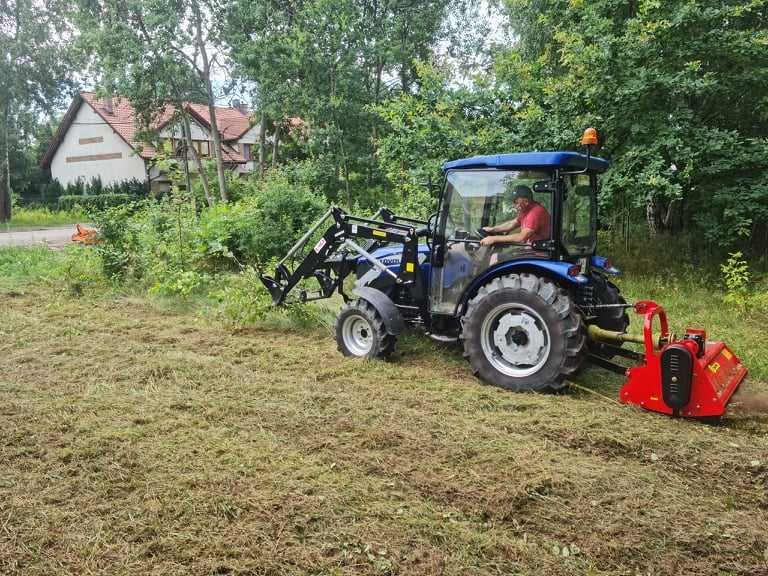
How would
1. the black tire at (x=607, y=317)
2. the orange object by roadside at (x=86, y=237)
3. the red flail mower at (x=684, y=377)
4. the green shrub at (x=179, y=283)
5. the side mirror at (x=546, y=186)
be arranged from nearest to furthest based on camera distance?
the red flail mower at (x=684, y=377), the side mirror at (x=546, y=186), the black tire at (x=607, y=317), the green shrub at (x=179, y=283), the orange object by roadside at (x=86, y=237)

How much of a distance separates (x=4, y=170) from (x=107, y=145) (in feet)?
21.6

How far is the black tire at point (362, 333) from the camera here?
225 inches

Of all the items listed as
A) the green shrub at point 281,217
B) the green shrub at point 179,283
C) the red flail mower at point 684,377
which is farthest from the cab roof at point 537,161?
the green shrub at point 281,217

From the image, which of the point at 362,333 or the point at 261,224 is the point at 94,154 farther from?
the point at 362,333

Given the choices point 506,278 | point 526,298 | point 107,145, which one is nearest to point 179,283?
point 506,278

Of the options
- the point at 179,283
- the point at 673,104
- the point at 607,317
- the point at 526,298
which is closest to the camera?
the point at 526,298

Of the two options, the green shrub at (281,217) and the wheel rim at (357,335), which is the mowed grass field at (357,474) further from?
the green shrub at (281,217)

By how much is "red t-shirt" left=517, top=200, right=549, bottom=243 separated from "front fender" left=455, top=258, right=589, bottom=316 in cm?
20

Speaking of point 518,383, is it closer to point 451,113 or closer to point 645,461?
point 645,461

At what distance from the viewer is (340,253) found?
6.73 metres

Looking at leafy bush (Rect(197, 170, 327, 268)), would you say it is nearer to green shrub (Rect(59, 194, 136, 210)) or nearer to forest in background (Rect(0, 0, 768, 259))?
→ forest in background (Rect(0, 0, 768, 259))

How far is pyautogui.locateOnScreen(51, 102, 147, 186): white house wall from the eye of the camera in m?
33.7

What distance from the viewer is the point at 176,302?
28.1ft

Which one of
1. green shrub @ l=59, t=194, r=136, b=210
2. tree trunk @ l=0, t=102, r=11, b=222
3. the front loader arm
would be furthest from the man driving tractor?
tree trunk @ l=0, t=102, r=11, b=222
